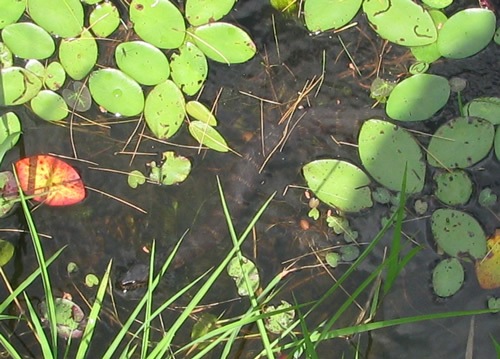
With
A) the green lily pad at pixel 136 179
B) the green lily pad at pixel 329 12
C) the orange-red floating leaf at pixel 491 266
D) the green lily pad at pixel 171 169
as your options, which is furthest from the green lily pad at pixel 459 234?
the green lily pad at pixel 136 179

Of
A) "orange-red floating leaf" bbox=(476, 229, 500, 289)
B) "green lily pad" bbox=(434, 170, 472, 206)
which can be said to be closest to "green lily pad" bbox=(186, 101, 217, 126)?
"green lily pad" bbox=(434, 170, 472, 206)

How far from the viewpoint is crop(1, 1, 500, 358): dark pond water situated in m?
1.58

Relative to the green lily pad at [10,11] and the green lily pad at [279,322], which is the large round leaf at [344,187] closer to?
the green lily pad at [279,322]

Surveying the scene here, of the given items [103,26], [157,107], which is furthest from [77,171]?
[103,26]

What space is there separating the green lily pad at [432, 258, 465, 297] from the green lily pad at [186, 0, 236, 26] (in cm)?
86

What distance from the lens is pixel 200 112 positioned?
5.27 feet

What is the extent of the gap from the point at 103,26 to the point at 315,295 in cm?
89

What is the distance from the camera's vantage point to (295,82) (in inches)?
64.7

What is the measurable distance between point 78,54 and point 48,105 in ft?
0.51

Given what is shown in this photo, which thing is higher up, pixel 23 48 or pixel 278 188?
pixel 23 48

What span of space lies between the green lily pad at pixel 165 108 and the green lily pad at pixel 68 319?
0.50m

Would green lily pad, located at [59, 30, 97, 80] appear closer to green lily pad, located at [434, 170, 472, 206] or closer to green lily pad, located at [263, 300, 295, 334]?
green lily pad, located at [263, 300, 295, 334]

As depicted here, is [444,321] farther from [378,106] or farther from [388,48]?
[388,48]

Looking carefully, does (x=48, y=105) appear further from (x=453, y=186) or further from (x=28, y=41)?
(x=453, y=186)
